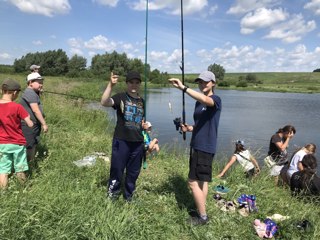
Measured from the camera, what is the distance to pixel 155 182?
524cm

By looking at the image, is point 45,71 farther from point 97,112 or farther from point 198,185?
point 198,185

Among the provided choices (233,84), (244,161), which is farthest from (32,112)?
(233,84)

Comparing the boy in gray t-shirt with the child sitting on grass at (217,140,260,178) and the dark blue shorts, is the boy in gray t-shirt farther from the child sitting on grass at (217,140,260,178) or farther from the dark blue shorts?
the child sitting on grass at (217,140,260,178)

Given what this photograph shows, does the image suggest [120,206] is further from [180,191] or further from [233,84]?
[233,84]

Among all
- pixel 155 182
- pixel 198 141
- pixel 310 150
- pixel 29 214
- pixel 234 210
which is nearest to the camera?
pixel 29 214

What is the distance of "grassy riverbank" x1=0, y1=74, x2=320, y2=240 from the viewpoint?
302 cm

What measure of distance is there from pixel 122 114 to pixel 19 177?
1412 millimetres

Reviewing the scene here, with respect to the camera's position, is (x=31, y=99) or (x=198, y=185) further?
(x=31, y=99)

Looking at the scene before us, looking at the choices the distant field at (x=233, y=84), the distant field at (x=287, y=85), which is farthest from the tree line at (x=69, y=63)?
the distant field at (x=287, y=85)

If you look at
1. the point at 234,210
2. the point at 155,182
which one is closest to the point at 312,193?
the point at 234,210

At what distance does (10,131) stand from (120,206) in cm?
157

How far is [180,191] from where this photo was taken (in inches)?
196

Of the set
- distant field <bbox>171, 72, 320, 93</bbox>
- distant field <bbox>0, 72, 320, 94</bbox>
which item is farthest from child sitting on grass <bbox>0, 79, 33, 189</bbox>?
distant field <bbox>171, 72, 320, 93</bbox>

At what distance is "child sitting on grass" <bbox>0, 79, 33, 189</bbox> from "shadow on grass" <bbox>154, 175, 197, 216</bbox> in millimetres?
1932
